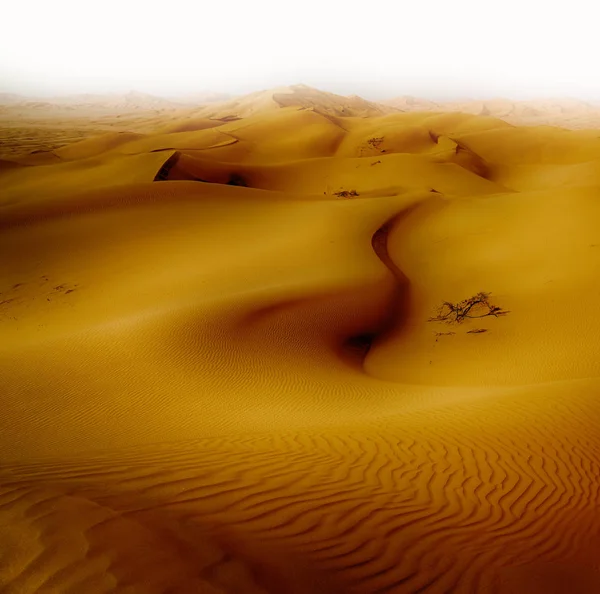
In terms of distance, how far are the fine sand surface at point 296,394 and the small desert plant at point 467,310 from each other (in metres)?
0.34

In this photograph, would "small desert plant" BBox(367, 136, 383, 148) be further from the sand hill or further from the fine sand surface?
the sand hill

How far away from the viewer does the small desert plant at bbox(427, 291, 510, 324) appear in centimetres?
1112

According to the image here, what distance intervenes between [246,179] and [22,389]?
86.4ft

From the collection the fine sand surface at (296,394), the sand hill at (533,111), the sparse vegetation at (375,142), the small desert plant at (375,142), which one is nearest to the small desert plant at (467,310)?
the fine sand surface at (296,394)

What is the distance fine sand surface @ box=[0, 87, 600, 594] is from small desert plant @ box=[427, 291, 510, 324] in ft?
1.12

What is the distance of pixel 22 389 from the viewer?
721cm

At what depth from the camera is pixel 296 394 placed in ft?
24.9

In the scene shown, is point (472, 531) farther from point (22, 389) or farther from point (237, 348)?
point (22, 389)

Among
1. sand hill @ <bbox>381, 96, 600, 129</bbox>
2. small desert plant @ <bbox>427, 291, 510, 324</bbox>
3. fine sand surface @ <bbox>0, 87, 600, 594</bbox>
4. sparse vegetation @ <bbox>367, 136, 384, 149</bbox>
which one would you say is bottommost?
small desert plant @ <bbox>427, 291, 510, 324</bbox>

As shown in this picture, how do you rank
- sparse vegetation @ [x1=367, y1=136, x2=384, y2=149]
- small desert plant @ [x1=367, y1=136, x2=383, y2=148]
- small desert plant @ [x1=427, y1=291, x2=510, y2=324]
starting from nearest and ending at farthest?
small desert plant @ [x1=427, y1=291, x2=510, y2=324], sparse vegetation @ [x1=367, y1=136, x2=384, y2=149], small desert plant @ [x1=367, y1=136, x2=383, y2=148]

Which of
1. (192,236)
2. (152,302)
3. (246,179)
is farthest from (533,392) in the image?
(246,179)

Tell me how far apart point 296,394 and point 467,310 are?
5.80 m

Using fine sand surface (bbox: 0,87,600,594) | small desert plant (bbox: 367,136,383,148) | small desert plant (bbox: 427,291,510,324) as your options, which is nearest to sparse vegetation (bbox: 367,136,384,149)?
small desert plant (bbox: 367,136,383,148)

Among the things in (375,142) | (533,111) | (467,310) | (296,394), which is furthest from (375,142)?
(533,111)
